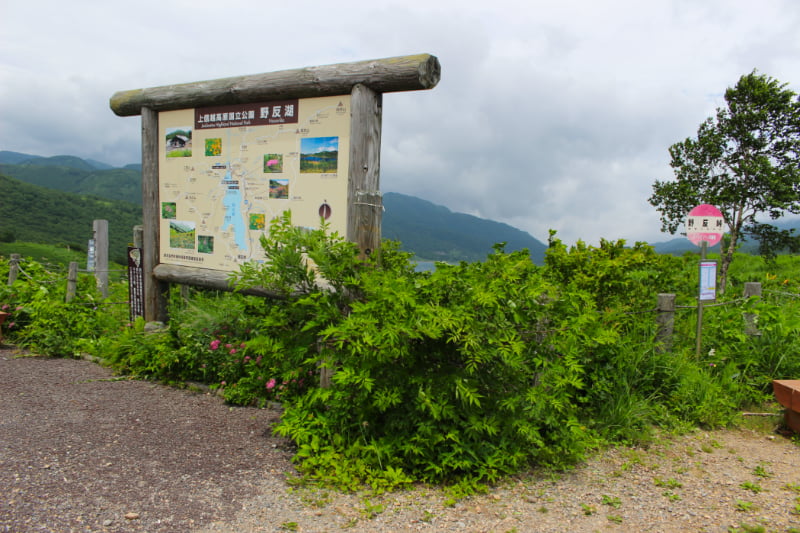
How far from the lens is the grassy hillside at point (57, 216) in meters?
88.6

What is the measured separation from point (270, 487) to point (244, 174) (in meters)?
3.15

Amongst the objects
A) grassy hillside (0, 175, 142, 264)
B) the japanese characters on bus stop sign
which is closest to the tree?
the japanese characters on bus stop sign

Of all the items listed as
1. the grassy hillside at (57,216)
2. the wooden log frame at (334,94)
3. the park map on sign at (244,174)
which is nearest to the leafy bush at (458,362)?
the wooden log frame at (334,94)

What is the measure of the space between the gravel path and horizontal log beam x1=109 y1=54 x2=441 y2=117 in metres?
2.98

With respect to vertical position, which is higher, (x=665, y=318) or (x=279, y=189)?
(x=279, y=189)

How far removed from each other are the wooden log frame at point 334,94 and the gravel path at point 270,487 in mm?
1568

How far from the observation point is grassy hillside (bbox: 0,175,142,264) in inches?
3489

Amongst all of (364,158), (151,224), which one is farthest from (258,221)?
(151,224)

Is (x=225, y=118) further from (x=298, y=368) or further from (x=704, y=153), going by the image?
(x=704, y=153)

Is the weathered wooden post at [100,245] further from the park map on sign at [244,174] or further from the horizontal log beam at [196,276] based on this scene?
the park map on sign at [244,174]

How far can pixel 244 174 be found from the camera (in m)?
5.28

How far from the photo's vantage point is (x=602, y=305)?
17.0 feet

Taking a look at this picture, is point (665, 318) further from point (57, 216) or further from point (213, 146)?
point (57, 216)

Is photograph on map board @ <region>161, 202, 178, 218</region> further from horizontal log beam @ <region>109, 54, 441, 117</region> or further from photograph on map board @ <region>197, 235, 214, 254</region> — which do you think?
horizontal log beam @ <region>109, 54, 441, 117</region>
